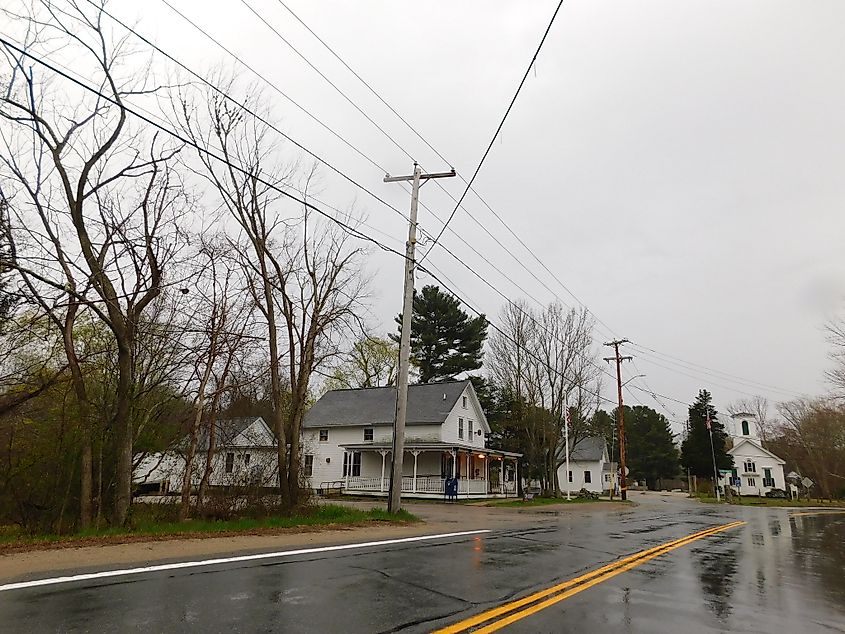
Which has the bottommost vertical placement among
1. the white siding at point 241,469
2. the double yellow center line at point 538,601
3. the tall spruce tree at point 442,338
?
the double yellow center line at point 538,601

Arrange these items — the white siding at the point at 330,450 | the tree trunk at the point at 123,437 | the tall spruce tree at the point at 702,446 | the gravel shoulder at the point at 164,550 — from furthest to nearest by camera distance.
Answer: the tall spruce tree at the point at 702,446, the white siding at the point at 330,450, the tree trunk at the point at 123,437, the gravel shoulder at the point at 164,550

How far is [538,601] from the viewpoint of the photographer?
6.25m

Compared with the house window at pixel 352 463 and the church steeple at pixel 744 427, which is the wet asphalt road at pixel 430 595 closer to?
the house window at pixel 352 463

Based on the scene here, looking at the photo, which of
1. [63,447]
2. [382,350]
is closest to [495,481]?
[382,350]

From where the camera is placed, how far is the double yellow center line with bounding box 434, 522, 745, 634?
16.9ft

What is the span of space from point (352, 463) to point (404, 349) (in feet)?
70.6

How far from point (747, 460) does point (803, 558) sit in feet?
215

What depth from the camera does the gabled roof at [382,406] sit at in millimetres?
36969

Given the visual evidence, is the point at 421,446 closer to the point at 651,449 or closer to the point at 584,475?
the point at 584,475

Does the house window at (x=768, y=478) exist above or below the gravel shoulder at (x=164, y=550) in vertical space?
above

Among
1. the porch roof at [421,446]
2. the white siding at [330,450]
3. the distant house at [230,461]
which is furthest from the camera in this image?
the white siding at [330,450]

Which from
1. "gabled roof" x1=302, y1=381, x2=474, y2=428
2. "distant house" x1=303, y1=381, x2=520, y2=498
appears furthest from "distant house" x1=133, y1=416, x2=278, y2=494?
"gabled roof" x1=302, y1=381, x2=474, y2=428

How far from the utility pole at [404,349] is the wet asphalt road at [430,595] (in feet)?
22.5

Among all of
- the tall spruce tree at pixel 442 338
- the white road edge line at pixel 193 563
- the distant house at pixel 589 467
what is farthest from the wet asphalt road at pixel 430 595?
the distant house at pixel 589 467
